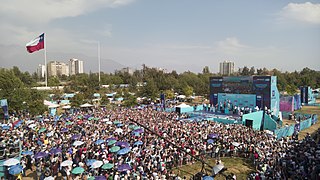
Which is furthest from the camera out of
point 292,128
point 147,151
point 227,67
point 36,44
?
point 227,67

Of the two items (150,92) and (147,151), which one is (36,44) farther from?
(147,151)

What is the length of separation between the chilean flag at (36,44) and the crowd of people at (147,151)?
59.7ft

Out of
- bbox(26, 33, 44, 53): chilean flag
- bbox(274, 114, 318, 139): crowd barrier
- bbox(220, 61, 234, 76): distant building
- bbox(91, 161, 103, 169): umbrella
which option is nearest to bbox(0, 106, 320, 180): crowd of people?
bbox(91, 161, 103, 169): umbrella

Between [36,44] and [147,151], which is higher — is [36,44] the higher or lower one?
the higher one

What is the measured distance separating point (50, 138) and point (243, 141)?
13577 millimetres

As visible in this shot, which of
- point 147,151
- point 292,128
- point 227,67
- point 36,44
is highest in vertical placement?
point 227,67

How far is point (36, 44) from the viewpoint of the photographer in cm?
3569

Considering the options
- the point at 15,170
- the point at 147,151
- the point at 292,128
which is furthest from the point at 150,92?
the point at 15,170

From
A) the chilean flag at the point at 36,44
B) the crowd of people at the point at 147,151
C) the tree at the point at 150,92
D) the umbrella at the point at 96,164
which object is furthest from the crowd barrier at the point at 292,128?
the chilean flag at the point at 36,44

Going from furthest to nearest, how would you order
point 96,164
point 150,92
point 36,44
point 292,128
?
point 150,92 → point 36,44 → point 292,128 → point 96,164

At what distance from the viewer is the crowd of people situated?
1168cm

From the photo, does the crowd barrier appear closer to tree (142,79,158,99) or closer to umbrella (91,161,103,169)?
umbrella (91,161,103,169)

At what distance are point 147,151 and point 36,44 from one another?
1172 inches

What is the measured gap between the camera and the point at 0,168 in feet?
38.5
